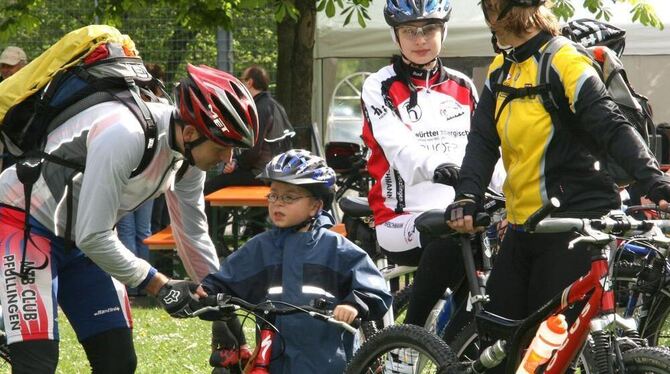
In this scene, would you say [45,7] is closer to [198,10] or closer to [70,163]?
[198,10]

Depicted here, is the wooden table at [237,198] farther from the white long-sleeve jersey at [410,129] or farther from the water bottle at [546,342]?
the water bottle at [546,342]

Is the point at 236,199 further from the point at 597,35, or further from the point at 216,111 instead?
the point at 216,111

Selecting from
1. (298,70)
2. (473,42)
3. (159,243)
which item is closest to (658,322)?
(159,243)

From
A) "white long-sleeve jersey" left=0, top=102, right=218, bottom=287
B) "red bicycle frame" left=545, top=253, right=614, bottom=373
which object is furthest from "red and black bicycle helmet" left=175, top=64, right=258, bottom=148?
"red bicycle frame" left=545, top=253, right=614, bottom=373

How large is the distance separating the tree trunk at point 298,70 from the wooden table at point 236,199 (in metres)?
1.77

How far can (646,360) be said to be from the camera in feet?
13.8

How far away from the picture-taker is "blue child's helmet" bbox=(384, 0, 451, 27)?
633 cm

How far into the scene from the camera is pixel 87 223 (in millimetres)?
4867

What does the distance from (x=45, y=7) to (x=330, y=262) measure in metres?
13.9

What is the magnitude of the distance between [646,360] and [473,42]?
11.0 meters

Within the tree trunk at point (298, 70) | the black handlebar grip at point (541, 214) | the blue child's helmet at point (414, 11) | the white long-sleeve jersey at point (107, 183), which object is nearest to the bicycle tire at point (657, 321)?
the blue child's helmet at point (414, 11)

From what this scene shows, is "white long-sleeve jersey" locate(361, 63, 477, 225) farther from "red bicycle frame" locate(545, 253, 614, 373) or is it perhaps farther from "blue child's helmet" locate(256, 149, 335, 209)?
"red bicycle frame" locate(545, 253, 614, 373)

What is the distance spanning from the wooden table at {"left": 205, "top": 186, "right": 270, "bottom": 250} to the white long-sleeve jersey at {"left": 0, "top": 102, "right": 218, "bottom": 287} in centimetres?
674

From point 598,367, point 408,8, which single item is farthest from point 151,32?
point 598,367
